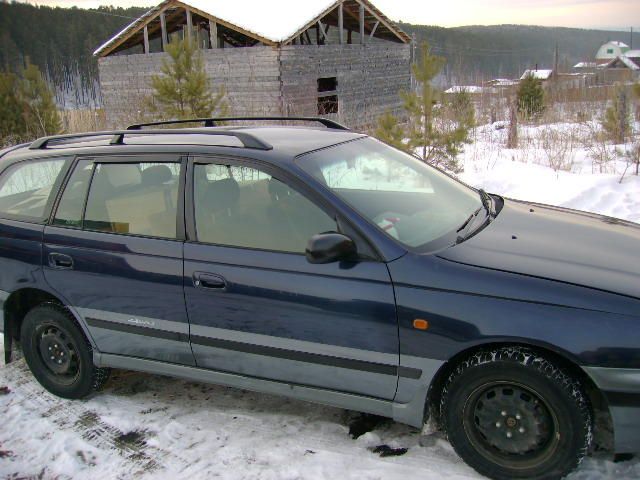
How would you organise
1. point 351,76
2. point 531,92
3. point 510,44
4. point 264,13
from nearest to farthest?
point 531,92 → point 264,13 → point 351,76 → point 510,44

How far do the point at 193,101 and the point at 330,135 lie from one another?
26.9 feet

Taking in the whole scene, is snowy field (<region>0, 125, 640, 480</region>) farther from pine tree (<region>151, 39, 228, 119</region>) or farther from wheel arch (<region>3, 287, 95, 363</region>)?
pine tree (<region>151, 39, 228, 119</region>)

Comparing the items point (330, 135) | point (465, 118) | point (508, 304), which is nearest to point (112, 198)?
point (330, 135)

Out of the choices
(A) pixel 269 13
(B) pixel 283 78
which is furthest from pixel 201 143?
(A) pixel 269 13

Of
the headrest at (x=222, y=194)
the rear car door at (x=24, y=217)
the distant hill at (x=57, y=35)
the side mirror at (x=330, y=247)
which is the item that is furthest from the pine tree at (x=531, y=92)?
the distant hill at (x=57, y=35)

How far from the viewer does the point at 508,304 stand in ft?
8.29

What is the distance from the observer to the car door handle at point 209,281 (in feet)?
10.1

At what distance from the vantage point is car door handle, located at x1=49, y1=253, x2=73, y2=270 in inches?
139

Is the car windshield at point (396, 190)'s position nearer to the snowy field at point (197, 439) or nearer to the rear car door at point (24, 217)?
the snowy field at point (197, 439)

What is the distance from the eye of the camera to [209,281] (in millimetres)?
3105

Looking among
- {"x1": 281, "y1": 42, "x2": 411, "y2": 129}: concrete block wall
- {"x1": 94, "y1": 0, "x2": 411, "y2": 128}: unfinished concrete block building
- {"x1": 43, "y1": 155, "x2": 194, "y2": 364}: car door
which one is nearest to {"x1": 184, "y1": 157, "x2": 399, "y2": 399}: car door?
{"x1": 43, "y1": 155, "x2": 194, "y2": 364}: car door

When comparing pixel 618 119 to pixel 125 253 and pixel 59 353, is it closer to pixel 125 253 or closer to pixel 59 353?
pixel 125 253

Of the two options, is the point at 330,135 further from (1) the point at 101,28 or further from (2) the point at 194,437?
(1) the point at 101,28

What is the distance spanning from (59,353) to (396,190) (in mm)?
2521
